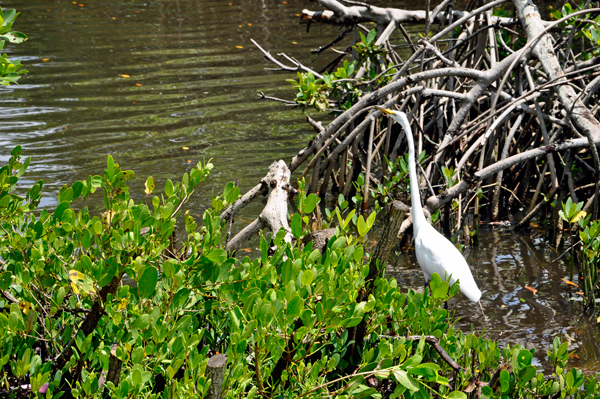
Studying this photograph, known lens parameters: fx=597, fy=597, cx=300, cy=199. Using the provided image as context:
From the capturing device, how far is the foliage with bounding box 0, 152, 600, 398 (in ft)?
5.64

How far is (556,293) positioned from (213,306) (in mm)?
2991

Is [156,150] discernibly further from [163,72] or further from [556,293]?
[556,293]

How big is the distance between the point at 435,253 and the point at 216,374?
2.28 metres

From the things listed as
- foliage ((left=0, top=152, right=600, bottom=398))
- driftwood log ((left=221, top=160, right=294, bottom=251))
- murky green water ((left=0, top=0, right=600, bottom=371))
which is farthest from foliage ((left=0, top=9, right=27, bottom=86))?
murky green water ((left=0, top=0, right=600, bottom=371))

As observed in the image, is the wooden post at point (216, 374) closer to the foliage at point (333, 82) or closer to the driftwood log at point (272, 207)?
the driftwood log at point (272, 207)

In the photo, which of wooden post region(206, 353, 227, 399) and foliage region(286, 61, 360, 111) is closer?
wooden post region(206, 353, 227, 399)

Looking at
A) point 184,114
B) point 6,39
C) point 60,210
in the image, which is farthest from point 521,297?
point 184,114

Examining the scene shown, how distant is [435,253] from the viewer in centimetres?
362

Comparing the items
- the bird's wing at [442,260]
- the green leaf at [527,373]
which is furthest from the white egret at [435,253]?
the green leaf at [527,373]

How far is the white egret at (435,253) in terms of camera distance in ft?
11.6

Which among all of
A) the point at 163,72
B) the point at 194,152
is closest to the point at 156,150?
the point at 194,152

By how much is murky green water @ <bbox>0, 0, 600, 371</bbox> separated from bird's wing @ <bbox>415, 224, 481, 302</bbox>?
434 mm

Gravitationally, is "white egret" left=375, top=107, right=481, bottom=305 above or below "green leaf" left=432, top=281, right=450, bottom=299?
below

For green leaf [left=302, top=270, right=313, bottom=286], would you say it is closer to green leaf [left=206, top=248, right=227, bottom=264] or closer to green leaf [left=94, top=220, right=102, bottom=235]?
green leaf [left=206, top=248, right=227, bottom=264]
